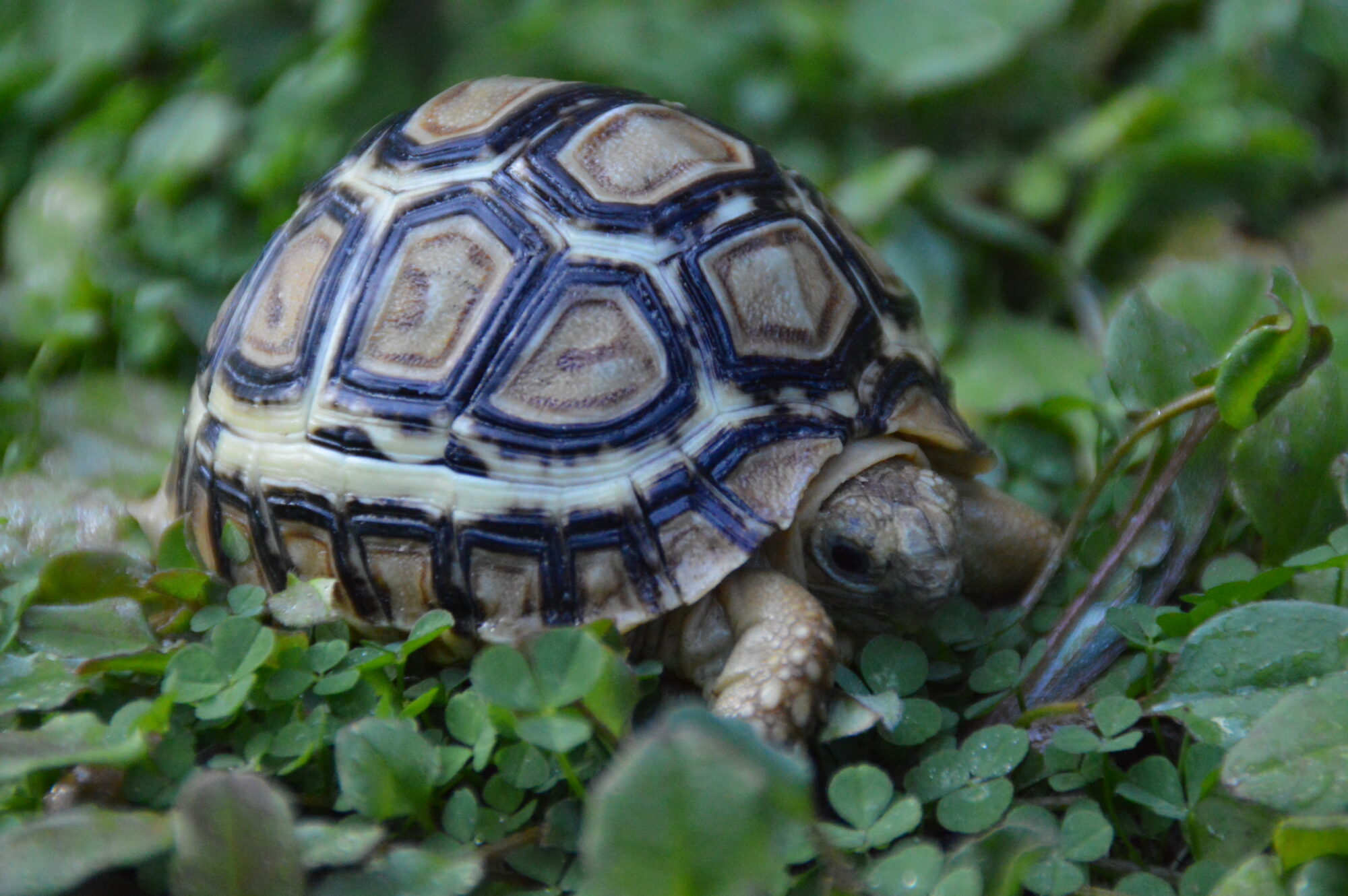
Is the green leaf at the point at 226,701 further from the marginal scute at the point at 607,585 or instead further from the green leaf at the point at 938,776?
the green leaf at the point at 938,776

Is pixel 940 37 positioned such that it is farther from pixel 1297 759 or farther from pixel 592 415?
pixel 1297 759

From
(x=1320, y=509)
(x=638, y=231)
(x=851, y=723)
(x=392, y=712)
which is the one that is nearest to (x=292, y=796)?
(x=392, y=712)

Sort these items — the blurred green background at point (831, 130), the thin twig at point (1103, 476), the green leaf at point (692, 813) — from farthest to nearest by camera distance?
1. the blurred green background at point (831, 130)
2. the thin twig at point (1103, 476)
3. the green leaf at point (692, 813)

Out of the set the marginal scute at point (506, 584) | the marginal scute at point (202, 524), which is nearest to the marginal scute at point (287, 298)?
the marginal scute at point (202, 524)

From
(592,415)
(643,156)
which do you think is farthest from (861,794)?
(643,156)

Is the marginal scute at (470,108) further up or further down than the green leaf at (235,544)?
further up

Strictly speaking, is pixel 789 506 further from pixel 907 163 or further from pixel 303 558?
pixel 907 163
